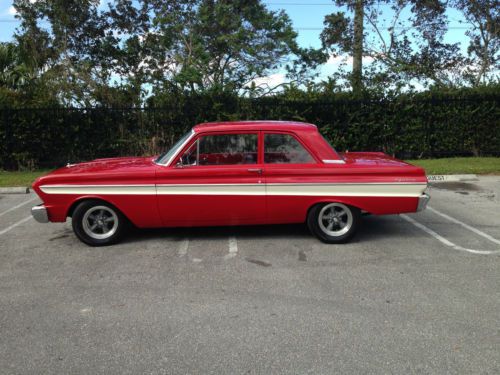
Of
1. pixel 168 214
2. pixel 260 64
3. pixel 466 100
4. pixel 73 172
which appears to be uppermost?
pixel 260 64

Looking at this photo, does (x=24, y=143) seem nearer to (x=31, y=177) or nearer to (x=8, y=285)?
(x=31, y=177)

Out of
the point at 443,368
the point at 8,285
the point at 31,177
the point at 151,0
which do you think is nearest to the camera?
the point at 443,368

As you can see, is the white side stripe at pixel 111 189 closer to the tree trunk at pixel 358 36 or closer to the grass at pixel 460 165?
the grass at pixel 460 165

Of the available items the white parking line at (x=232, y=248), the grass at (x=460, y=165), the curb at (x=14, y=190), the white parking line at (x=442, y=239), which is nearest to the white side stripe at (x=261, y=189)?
the white parking line at (x=232, y=248)

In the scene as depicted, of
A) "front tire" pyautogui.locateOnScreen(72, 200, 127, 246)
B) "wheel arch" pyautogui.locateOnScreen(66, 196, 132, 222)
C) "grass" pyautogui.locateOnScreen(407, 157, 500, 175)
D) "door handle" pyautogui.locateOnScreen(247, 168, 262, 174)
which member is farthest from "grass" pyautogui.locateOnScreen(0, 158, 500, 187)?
"door handle" pyautogui.locateOnScreen(247, 168, 262, 174)

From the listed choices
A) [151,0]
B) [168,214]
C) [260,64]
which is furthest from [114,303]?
[151,0]

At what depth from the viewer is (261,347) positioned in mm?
3189

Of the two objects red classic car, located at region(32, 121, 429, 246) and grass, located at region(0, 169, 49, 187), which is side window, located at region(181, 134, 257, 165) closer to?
red classic car, located at region(32, 121, 429, 246)

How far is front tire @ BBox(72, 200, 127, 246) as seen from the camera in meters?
5.54

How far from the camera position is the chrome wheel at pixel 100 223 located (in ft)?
18.3

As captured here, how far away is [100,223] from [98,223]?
0.08 feet

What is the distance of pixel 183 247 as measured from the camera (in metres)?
5.54

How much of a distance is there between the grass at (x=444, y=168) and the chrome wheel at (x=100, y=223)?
19.7 ft

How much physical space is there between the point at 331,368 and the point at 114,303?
6.67 ft
